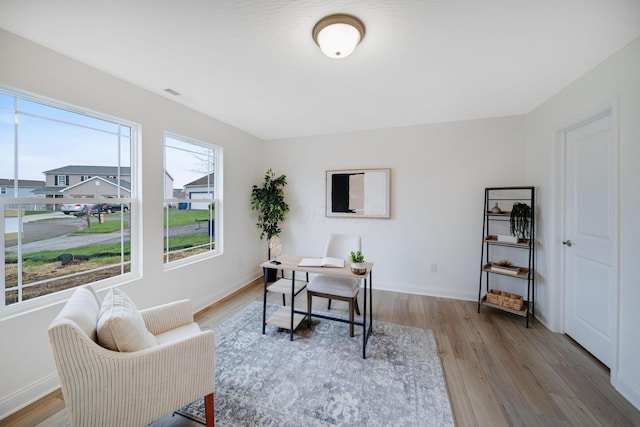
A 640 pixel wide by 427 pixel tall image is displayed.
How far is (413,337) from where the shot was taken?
2.40 meters

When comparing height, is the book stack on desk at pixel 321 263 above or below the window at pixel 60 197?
below

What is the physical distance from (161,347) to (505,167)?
4007mm

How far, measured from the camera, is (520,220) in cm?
280

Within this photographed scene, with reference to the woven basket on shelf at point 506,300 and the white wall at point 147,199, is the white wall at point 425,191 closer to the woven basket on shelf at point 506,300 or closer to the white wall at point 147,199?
the woven basket on shelf at point 506,300

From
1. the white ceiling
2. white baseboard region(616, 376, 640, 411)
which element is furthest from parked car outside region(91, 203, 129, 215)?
white baseboard region(616, 376, 640, 411)

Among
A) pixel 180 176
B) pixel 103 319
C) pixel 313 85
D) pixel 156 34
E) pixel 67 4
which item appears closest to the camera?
pixel 103 319

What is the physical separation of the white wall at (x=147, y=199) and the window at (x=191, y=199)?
0.47 feet

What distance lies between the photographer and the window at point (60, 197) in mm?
1656

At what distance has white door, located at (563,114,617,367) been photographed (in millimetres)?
1967

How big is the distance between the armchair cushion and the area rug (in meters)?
0.70

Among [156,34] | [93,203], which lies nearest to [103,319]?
[93,203]

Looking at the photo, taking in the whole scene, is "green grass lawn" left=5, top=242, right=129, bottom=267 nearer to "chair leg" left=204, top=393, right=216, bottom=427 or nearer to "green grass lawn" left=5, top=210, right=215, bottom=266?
"green grass lawn" left=5, top=210, right=215, bottom=266

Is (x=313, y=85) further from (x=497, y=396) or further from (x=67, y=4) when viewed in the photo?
(x=497, y=396)

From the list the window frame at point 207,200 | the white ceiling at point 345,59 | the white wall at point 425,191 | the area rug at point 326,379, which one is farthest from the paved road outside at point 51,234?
the white wall at point 425,191
